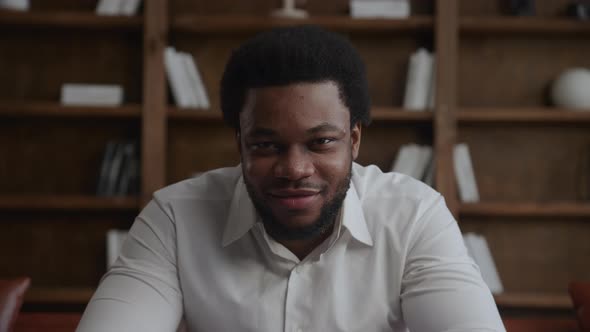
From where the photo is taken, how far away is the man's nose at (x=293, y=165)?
3.73 feet

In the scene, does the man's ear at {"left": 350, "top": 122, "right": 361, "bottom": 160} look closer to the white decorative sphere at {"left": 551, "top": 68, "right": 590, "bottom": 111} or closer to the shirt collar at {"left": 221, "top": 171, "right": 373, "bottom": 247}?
the shirt collar at {"left": 221, "top": 171, "right": 373, "bottom": 247}

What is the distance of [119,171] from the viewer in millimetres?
2916

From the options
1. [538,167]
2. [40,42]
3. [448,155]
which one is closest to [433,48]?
[448,155]

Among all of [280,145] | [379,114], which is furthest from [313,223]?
[379,114]

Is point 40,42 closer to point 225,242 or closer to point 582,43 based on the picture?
point 225,242

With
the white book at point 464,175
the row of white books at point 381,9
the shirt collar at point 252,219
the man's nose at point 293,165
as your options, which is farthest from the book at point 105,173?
the man's nose at point 293,165

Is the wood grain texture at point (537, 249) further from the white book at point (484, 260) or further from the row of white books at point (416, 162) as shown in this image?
the row of white books at point (416, 162)

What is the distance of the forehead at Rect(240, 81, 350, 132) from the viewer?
3.72 feet

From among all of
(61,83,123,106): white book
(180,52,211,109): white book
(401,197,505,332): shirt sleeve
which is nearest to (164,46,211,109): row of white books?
(180,52,211,109): white book

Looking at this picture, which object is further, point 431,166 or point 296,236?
point 431,166

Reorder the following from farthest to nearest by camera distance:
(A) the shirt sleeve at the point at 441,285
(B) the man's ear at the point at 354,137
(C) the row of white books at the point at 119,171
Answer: (C) the row of white books at the point at 119,171 < (B) the man's ear at the point at 354,137 < (A) the shirt sleeve at the point at 441,285

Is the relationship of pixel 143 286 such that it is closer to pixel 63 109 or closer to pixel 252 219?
pixel 252 219

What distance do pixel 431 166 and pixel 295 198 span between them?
177cm

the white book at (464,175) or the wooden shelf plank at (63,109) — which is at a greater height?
the wooden shelf plank at (63,109)
